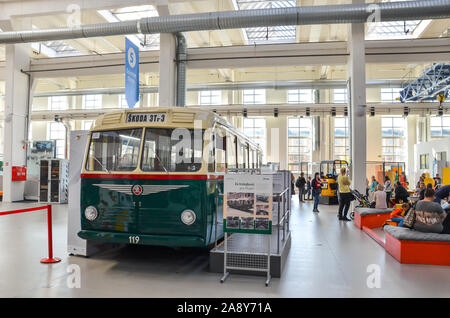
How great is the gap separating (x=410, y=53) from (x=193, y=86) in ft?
37.6

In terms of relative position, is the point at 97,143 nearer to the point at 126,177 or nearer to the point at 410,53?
the point at 126,177

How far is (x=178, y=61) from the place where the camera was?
14.2 meters

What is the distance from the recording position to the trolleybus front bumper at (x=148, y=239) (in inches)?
204

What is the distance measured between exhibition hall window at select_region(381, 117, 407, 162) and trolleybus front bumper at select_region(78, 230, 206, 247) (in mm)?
23994

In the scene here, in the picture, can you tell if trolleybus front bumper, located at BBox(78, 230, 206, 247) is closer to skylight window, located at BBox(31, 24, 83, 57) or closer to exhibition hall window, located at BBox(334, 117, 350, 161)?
skylight window, located at BBox(31, 24, 83, 57)

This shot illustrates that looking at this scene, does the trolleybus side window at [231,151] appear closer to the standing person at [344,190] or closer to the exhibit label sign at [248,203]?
the exhibit label sign at [248,203]

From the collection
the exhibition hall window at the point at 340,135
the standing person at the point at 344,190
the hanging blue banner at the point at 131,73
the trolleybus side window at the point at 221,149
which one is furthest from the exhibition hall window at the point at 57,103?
the trolleybus side window at the point at 221,149

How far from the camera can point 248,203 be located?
16.7 ft

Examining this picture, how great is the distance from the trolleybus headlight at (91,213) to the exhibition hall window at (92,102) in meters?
23.1

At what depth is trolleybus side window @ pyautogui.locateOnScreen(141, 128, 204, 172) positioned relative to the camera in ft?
17.8

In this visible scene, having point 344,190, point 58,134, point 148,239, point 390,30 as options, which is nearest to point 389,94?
point 390,30

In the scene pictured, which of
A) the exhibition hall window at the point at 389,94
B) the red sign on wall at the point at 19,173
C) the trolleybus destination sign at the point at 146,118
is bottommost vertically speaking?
the red sign on wall at the point at 19,173
